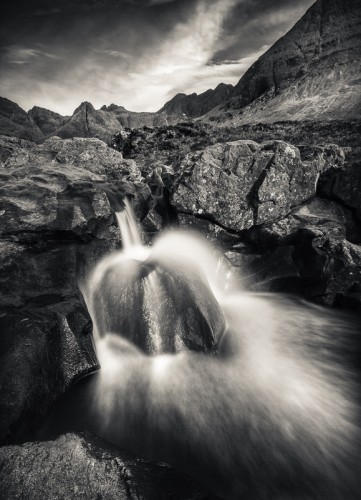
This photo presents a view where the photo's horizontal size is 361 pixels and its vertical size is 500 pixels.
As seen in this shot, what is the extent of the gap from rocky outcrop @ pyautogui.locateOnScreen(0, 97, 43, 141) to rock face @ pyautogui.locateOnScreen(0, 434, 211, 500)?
10838 centimetres

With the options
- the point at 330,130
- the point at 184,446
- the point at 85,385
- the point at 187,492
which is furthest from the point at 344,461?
the point at 330,130

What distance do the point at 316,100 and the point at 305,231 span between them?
76.8 meters

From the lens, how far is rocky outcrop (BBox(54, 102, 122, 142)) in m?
67.2

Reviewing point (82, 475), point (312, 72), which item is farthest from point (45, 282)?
point (312, 72)

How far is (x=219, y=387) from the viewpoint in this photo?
604 cm

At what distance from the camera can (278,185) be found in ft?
40.7

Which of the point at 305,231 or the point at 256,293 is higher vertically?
the point at 305,231

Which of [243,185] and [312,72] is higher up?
[312,72]

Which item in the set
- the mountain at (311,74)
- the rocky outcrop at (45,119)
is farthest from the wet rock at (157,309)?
the rocky outcrop at (45,119)

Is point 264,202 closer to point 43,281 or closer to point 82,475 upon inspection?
point 43,281

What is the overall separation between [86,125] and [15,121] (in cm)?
5291

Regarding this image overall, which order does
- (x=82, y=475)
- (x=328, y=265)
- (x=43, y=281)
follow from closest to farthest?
(x=82, y=475), (x=43, y=281), (x=328, y=265)

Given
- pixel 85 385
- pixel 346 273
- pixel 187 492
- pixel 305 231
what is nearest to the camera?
pixel 187 492

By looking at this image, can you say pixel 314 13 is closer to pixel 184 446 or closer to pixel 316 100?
pixel 316 100
